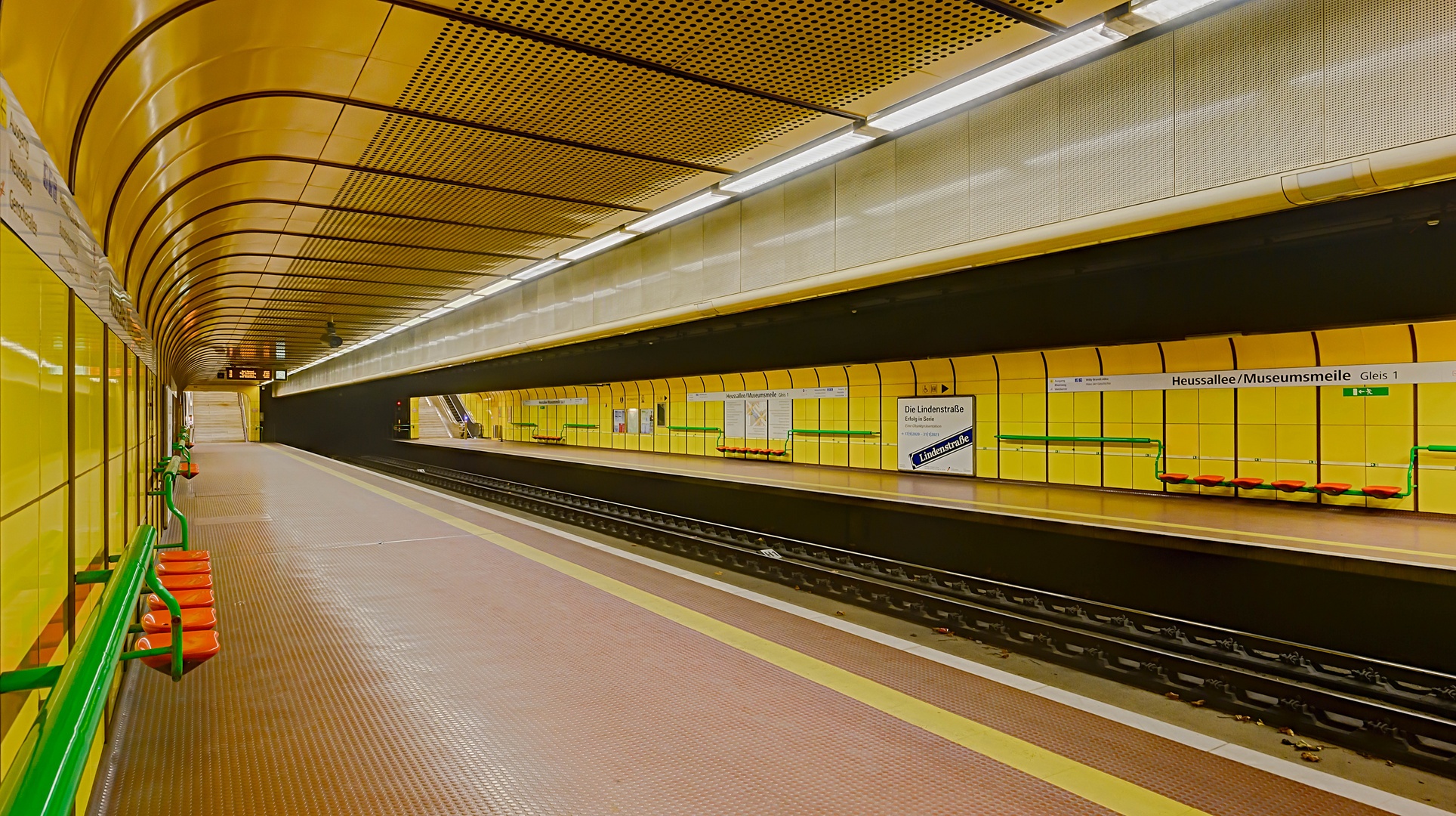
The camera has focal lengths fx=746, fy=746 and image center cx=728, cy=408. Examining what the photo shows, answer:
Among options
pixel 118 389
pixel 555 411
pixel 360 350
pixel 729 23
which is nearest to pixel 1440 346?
pixel 729 23

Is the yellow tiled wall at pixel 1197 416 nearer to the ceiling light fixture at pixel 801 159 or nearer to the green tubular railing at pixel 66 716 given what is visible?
the ceiling light fixture at pixel 801 159

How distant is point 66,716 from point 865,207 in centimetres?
645

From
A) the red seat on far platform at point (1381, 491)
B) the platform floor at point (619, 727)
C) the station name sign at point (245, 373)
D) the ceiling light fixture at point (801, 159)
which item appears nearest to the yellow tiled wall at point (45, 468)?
the platform floor at point (619, 727)

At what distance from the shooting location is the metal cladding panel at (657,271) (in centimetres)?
984

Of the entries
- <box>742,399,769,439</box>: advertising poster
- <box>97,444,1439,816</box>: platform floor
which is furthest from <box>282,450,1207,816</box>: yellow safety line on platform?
<box>742,399,769,439</box>: advertising poster

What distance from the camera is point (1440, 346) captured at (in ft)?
18.9

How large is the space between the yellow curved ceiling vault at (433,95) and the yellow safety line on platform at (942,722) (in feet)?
10.7

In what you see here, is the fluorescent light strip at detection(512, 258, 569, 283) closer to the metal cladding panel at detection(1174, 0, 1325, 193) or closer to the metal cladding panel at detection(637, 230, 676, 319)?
the metal cladding panel at detection(637, 230, 676, 319)

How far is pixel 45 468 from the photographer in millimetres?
1795

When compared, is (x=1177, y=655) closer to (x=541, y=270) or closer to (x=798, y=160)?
(x=798, y=160)

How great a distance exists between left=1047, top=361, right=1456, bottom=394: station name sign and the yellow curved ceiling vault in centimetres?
465

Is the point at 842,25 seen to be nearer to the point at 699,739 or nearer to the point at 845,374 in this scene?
the point at 699,739

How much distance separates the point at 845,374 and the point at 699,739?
811 cm

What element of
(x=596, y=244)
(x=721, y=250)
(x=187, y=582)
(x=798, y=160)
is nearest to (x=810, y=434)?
(x=721, y=250)
